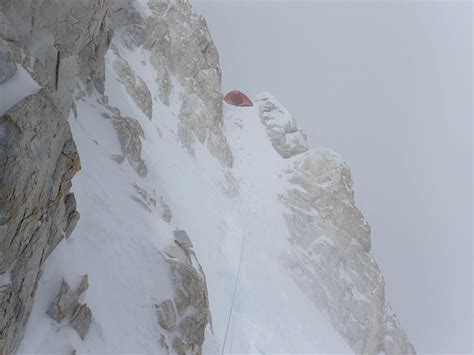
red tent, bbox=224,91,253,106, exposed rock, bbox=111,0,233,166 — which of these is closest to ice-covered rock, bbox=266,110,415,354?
exposed rock, bbox=111,0,233,166

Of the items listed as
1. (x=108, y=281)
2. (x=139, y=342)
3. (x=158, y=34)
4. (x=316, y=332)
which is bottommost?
(x=316, y=332)

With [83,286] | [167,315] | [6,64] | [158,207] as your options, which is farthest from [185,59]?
[6,64]

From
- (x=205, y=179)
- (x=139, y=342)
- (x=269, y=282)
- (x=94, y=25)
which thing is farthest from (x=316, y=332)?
(x=94, y=25)

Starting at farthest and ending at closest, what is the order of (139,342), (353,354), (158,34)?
(158,34) < (353,354) < (139,342)

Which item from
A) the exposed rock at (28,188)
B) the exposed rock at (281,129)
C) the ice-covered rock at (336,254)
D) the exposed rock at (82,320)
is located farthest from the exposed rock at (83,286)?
the exposed rock at (281,129)

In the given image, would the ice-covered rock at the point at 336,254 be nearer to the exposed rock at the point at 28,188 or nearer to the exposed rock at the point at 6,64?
the exposed rock at the point at 28,188

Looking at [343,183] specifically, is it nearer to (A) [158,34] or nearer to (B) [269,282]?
(B) [269,282]
